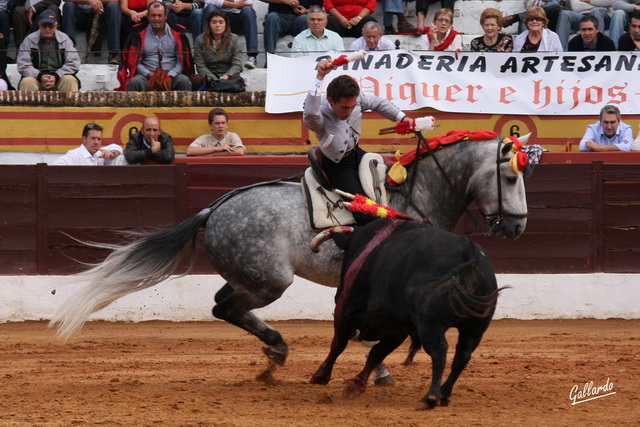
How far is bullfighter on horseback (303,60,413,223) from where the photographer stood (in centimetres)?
567

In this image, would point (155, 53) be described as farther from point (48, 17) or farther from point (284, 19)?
point (284, 19)

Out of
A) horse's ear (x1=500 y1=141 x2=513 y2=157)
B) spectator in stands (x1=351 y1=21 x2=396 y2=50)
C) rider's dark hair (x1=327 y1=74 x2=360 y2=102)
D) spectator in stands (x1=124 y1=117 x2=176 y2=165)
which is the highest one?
rider's dark hair (x1=327 y1=74 x2=360 y2=102)

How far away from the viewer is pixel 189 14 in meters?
11.4

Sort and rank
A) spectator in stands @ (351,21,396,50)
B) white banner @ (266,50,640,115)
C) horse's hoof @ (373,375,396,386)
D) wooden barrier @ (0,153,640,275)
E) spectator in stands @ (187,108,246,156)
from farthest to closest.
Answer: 1. spectator in stands @ (351,21,396,50)
2. white banner @ (266,50,640,115)
3. spectator in stands @ (187,108,246,156)
4. wooden barrier @ (0,153,640,275)
5. horse's hoof @ (373,375,396,386)

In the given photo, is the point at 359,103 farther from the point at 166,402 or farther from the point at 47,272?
the point at 47,272

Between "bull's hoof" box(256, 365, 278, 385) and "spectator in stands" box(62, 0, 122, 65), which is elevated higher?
"spectator in stands" box(62, 0, 122, 65)

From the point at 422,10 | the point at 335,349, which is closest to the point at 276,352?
the point at 335,349

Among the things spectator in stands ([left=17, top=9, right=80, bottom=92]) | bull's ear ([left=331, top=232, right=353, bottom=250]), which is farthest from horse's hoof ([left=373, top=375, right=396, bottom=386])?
spectator in stands ([left=17, top=9, right=80, bottom=92])

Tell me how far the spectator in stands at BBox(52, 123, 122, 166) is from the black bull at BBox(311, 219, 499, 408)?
4798mm

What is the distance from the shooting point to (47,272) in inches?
364

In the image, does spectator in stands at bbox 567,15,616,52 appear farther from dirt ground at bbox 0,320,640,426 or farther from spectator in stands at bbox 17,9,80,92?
spectator in stands at bbox 17,9,80,92

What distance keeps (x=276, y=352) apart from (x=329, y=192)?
984 millimetres

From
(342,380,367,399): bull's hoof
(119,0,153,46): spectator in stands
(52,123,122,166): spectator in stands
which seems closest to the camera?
(342,380,367,399): bull's hoof

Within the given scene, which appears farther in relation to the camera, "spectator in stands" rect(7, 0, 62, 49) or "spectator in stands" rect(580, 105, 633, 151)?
"spectator in stands" rect(7, 0, 62, 49)
